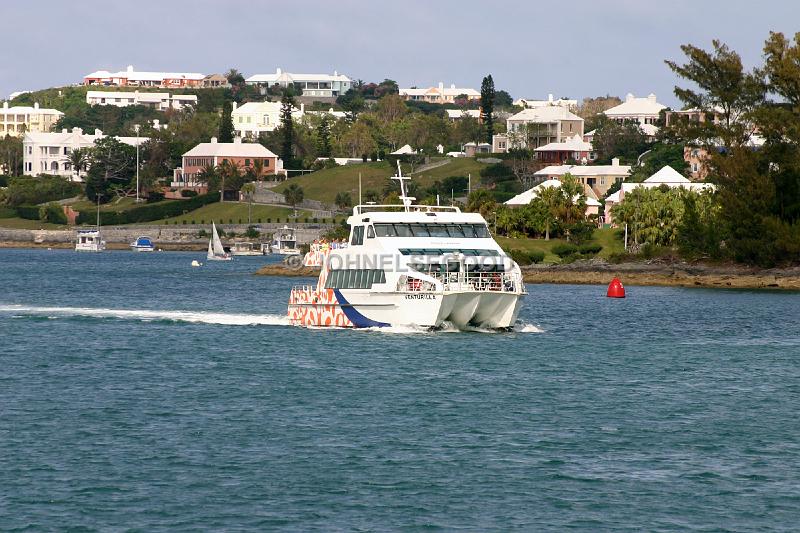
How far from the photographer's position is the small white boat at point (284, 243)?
7618 inches

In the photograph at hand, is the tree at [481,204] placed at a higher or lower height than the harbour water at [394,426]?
higher

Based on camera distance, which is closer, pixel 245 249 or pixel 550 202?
pixel 550 202

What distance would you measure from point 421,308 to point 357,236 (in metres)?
5.60

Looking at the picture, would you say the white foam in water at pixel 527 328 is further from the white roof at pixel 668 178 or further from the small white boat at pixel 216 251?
the small white boat at pixel 216 251

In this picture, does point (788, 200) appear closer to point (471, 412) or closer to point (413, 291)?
point (413, 291)

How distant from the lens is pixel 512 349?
60.0 metres

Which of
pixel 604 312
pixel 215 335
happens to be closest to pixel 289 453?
pixel 215 335

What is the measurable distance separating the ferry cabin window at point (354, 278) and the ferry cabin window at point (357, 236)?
142 centimetres

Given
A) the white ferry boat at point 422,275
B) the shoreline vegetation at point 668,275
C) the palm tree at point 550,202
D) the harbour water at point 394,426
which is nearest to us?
the harbour water at point 394,426

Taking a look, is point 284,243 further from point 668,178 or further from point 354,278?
point 354,278

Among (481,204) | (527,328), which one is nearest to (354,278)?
(527,328)

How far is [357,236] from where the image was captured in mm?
64000

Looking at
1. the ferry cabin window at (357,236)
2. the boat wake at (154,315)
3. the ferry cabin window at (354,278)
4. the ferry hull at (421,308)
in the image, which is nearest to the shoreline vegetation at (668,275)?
the boat wake at (154,315)

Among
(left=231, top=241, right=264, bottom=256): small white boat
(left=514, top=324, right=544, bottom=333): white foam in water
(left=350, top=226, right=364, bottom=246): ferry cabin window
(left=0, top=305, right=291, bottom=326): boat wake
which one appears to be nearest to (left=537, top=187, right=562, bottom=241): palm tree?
(left=231, top=241, right=264, bottom=256): small white boat
